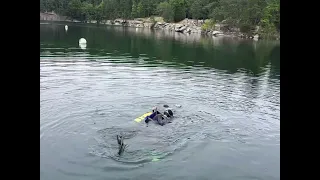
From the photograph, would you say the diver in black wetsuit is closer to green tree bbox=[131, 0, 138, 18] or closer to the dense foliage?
the dense foliage

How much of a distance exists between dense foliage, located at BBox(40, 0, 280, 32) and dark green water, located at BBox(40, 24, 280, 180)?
3427 cm

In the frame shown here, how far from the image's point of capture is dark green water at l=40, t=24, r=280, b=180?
8328 millimetres

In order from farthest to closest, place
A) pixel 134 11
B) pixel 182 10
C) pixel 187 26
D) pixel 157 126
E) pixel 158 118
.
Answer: pixel 134 11
pixel 182 10
pixel 187 26
pixel 158 118
pixel 157 126

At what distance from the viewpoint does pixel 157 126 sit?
10.8 m

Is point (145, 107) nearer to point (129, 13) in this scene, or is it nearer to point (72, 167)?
point (72, 167)

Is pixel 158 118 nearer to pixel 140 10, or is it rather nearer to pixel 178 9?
pixel 178 9

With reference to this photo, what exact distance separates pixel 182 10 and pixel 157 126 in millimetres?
67433

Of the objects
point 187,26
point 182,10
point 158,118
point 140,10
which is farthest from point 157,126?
point 140,10

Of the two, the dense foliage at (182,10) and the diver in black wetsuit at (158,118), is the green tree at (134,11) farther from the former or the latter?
the diver in black wetsuit at (158,118)

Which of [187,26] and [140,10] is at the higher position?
[140,10]

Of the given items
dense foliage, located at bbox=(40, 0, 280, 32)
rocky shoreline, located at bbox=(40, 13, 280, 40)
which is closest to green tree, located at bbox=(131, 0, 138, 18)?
dense foliage, located at bbox=(40, 0, 280, 32)
